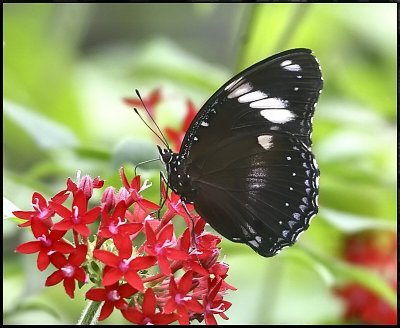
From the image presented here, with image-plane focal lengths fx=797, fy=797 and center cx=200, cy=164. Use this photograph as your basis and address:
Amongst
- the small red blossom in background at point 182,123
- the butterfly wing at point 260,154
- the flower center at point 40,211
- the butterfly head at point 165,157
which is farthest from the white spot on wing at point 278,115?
the flower center at point 40,211

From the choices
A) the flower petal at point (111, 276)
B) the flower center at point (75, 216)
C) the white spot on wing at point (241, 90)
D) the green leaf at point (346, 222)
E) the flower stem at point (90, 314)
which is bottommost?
the green leaf at point (346, 222)

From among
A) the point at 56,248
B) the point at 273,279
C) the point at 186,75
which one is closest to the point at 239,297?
the point at 273,279

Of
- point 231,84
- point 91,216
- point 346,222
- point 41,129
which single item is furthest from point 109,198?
point 346,222

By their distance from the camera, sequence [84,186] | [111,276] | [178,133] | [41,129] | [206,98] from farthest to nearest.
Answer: [206,98], [178,133], [41,129], [84,186], [111,276]

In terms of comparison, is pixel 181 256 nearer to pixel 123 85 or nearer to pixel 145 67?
pixel 145 67

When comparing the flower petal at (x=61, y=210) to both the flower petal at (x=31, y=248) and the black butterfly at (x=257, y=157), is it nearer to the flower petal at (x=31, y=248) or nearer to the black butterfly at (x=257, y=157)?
the flower petal at (x=31, y=248)

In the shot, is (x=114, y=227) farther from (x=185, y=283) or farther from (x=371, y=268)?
(x=371, y=268)
